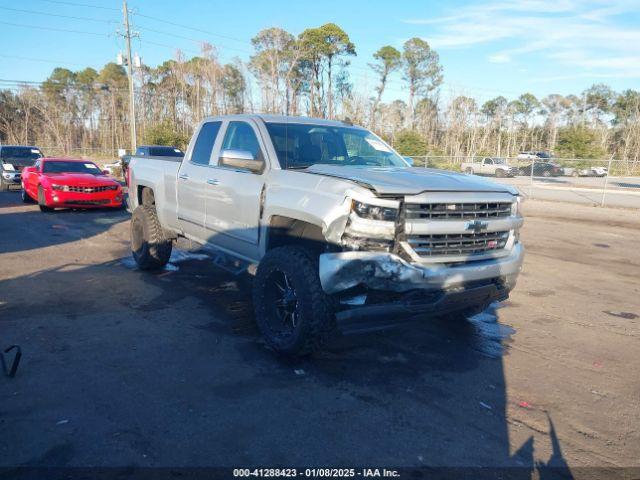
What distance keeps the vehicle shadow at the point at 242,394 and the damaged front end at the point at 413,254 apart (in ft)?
2.23

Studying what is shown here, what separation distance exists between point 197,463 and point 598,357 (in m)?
3.68

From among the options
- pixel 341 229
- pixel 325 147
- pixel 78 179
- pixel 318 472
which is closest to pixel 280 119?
pixel 325 147

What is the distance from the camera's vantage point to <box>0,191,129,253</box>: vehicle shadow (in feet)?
29.7

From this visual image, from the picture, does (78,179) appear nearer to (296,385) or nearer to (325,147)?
(325,147)

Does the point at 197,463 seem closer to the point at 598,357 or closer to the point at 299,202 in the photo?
the point at 299,202

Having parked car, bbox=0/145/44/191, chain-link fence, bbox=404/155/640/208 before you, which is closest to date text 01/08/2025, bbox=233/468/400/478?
parked car, bbox=0/145/44/191

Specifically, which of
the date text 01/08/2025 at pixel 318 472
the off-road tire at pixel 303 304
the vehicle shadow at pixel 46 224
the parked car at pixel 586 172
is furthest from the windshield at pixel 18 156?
the parked car at pixel 586 172

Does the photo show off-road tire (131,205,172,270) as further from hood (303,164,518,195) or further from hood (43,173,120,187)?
hood (43,173,120,187)

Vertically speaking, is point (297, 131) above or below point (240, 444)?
above

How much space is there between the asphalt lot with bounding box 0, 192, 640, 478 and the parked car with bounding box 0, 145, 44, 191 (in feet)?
47.2

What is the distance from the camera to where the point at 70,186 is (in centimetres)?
1238

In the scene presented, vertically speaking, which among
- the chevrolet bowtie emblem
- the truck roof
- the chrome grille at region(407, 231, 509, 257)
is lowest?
the chrome grille at region(407, 231, 509, 257)

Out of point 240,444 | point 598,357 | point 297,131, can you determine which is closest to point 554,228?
point 598,357

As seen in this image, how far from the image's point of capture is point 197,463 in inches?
108
